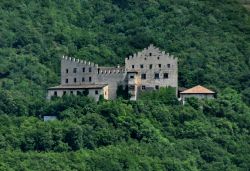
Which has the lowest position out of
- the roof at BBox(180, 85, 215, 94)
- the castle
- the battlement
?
the roof at BBox(180, 85, 215, 94)

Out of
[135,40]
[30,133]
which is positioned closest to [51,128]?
[30,133]

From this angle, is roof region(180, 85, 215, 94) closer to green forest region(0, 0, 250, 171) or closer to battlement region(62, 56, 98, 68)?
green forest region(0, 0, 250, 171)

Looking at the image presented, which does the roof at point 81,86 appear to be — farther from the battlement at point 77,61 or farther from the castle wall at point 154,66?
the castle wall at point 154,66

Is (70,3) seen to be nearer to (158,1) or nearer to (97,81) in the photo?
(158,1)

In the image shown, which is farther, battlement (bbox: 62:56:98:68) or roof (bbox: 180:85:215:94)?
battlement (bbox: 62:56:98:68)

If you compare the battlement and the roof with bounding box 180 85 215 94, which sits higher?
the battlement

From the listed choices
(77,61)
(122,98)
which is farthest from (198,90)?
(77,61)

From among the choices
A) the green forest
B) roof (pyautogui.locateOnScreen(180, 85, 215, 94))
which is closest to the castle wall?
the green forest

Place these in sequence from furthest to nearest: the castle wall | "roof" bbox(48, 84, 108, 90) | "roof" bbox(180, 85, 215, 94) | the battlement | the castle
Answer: the battlement
"roof" bbox(180, 85, 215, 94)
the castle wall
the castle
"roof" bbox(48, 84, 108, 90)

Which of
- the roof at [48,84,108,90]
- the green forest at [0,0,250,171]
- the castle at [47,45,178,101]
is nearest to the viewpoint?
the green forest at [0,0,250,171]
